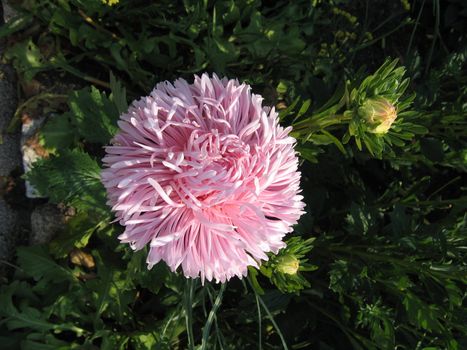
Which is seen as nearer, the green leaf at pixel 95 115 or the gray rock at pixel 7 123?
the green leaf at pixel 95 115

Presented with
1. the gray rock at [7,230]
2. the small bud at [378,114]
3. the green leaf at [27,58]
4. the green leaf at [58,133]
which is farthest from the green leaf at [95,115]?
the small bud at [378,114]

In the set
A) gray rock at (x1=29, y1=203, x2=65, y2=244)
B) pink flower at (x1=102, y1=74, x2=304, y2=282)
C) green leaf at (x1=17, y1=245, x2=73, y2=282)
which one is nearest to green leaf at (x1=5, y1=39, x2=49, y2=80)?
gray rock at (x1=29, y1=203, x2=65, y2=244)

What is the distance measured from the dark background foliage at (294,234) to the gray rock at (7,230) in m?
0.07

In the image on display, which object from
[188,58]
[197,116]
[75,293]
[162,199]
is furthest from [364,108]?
[75,293]

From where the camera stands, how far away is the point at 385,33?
6.70ft

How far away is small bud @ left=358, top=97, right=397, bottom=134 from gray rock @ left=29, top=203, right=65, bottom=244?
43.2 inches

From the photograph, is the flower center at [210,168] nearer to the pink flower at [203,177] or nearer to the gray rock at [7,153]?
the pink flower at [203,177]

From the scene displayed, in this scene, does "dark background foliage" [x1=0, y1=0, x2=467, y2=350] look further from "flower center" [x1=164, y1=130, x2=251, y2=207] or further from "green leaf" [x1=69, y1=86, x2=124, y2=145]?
"flower center" [x1=164, y1=130, x2=251, y2=207]

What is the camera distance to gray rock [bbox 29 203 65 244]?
5.49 feet

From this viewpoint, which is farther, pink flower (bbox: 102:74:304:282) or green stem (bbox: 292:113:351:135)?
green stem (bbox: 292:113:351:135)

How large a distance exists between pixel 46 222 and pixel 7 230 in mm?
160

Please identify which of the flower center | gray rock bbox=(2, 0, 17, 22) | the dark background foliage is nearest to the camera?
the flower center

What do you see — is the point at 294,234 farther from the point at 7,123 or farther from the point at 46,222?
the point at 7,123

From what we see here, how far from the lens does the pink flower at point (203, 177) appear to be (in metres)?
0.92
